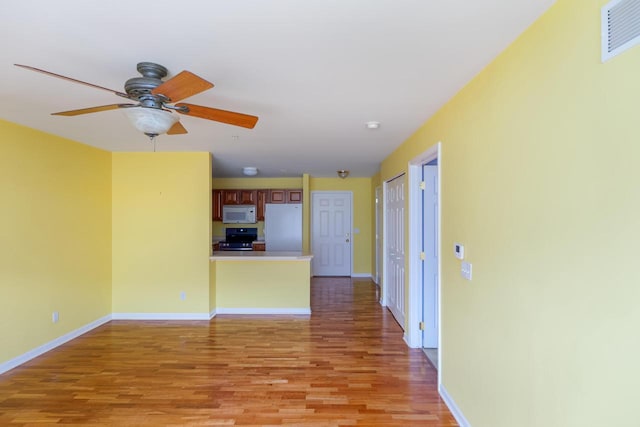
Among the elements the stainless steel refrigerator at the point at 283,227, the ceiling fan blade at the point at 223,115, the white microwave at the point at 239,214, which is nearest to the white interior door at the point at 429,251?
the ceiling fan blade at the point at 223,115

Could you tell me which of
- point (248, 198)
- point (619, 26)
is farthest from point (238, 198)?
point (619, 26)

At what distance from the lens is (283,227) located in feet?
22.0

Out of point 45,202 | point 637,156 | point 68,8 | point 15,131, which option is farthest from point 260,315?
point 637,156

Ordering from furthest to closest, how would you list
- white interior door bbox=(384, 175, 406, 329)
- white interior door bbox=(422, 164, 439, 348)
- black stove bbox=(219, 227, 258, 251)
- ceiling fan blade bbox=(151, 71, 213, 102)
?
1. black stove bbox=(219, 227, 258, 251)
2. white interior door bbox=(384, 175, 406, 329)
3. white interior door bbox=(422, 164, 439, 348)
4. ceiling fan blade bbox=(151, 71, 213, 102)

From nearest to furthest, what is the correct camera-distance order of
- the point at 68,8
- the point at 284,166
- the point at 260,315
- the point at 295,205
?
the point at 68,8 → the point at 260,315 → the point at 284,166 → the point at 295,205

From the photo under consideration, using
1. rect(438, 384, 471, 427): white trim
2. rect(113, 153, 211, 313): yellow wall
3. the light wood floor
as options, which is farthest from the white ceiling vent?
rect(113, 153, 211, 313): yellow wall

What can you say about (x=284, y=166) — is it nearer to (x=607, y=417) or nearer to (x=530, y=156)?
(x=530, y=156)

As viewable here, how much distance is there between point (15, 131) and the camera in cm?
303

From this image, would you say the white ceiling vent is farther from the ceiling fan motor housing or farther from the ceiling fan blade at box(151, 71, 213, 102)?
the ceiling fan motor housing

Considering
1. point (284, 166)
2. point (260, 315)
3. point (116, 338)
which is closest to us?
point (116, 338)

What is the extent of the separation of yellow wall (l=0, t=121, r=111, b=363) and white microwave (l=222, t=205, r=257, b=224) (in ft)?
8.40

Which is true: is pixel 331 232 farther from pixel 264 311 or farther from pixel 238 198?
pixel 264 311

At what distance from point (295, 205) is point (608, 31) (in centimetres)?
586

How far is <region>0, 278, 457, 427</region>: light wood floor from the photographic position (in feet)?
7.51
